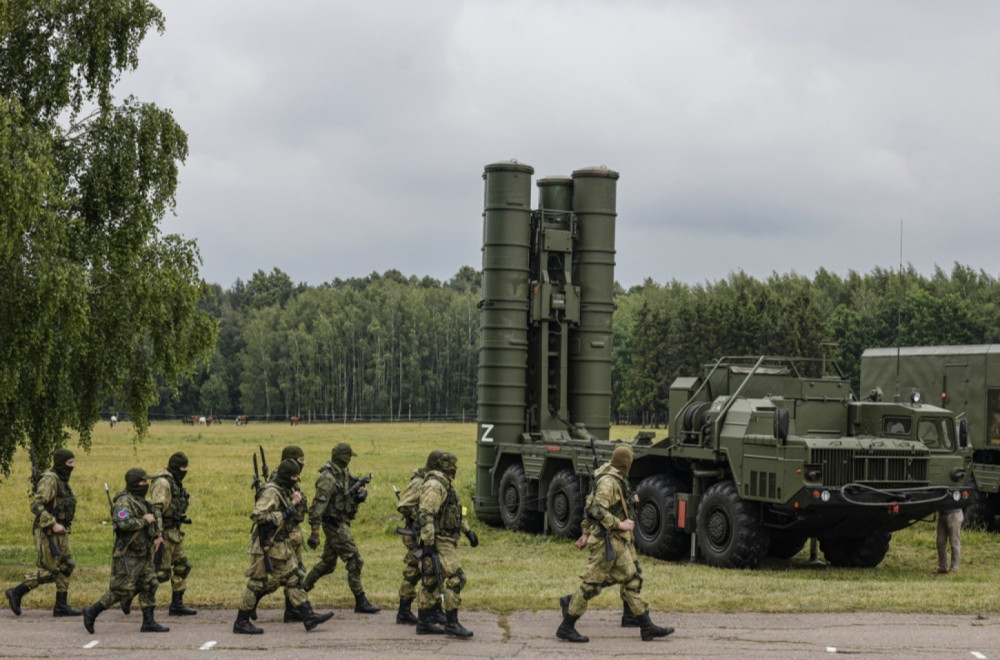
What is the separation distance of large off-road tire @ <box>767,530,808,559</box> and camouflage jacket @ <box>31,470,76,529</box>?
9564mm

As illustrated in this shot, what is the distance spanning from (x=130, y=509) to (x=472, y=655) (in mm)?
3686

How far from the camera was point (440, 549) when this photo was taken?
38.8 feet

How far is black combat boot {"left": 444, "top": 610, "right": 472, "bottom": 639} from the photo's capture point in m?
11.6

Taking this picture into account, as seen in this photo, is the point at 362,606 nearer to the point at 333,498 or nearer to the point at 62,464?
the point at 333,498

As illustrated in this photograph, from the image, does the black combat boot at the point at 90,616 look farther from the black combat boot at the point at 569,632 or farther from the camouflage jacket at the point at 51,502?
the black combat boot at the point at 569,632

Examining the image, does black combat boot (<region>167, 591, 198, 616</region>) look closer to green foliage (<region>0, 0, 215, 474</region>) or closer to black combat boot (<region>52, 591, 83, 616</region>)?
black combat boot (<region>52, 591, 83, 616</region>)

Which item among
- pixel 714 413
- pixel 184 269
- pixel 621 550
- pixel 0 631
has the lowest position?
pixel 0 631

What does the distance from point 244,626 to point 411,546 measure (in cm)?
163

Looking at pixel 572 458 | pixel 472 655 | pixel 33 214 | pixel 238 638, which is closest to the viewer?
pixel 472 655

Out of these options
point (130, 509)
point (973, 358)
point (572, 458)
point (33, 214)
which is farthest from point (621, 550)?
point (973, 358)

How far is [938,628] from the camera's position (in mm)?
12008

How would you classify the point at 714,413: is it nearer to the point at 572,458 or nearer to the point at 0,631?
the point at 572,458

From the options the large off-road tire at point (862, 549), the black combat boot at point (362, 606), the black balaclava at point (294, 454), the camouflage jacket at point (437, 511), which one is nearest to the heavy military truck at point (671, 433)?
the large off-road tire at point (862, 549)

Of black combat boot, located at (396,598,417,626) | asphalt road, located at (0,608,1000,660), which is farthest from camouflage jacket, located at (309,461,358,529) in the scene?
black combat boot, located at (396,598,417,626)
